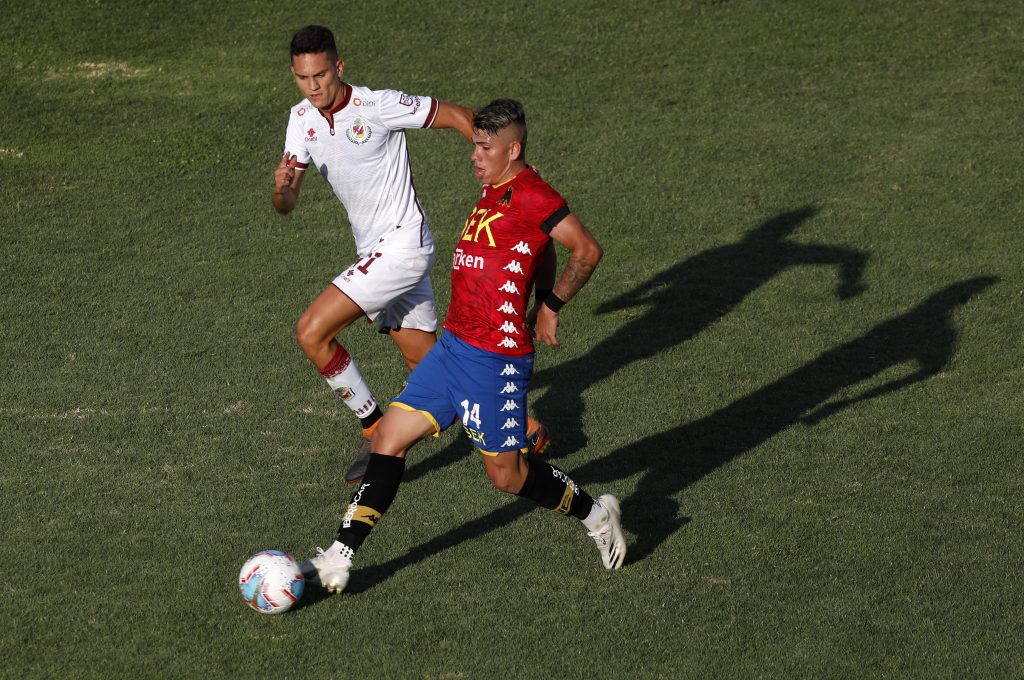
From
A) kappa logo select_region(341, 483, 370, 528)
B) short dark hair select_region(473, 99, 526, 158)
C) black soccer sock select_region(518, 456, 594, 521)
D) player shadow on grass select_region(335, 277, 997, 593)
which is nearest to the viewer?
short dark hair select_region(473, 99, 526, 158)

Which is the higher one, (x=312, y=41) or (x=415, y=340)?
(x=312, y=41)

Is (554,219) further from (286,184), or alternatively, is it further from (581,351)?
(581,351)

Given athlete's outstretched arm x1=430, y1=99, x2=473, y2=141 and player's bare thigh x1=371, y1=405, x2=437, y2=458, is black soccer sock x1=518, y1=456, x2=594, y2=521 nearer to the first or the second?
player's bare thigh x1=371, y1=405, x2=437, y2=458

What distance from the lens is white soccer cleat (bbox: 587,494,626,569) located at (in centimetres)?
767

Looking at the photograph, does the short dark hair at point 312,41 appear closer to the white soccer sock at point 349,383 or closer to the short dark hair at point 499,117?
the short dark hair at point 499,117

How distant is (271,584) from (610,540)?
1.88 m

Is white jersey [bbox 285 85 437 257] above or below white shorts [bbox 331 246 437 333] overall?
above

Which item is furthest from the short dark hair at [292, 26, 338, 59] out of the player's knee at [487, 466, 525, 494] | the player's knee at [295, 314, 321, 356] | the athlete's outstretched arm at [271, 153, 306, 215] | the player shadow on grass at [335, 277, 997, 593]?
the player shadow on grass at [335, 277, 997, 593]

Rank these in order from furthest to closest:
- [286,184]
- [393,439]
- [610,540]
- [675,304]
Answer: [675,304]
[286,184]
[610,540]
[393,439]

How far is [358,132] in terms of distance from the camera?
888 cm

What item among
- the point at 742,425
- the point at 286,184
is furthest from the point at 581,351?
the point at 286,184

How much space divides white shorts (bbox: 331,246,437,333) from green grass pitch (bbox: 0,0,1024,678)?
36.5 inches

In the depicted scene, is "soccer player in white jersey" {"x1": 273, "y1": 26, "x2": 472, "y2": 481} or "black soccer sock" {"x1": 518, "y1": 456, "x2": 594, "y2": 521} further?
"soccer player in white jersey" {"x1": 273, "y1": 26, "x2": 472, "y2": 481}

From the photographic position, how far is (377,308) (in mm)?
8875
